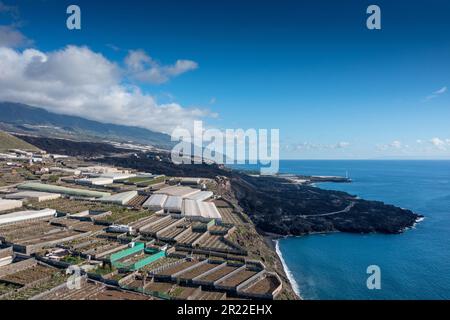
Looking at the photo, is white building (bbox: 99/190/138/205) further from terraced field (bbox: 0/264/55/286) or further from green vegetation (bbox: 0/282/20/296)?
green vegetation (bbox: 0/282/20/296)

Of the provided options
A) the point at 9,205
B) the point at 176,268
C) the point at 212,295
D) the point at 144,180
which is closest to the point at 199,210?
the point at 176,268

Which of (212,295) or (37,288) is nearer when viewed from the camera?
(37,288)

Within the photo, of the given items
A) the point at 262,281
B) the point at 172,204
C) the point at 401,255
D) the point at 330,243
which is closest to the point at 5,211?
the point at 172,204

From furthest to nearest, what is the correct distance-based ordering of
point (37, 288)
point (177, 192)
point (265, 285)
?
point (177, 192)
point (265, 285)
point (37, 288)

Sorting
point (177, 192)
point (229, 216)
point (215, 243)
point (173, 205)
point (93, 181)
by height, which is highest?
point (93, 181)

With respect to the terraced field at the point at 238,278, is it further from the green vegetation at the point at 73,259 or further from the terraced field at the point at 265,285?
the green vegetation at the point at 73,259

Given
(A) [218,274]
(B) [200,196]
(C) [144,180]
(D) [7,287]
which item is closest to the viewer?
(D) [7,287]

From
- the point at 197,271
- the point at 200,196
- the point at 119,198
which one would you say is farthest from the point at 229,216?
the point at 197,271

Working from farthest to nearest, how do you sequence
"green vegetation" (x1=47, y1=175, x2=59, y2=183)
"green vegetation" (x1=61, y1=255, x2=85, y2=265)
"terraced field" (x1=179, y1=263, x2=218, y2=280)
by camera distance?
"green vegetation" (x1=47, y1=175, x2=59, y2=183)
"green vegetation" (x1=61, y1=255, x2=85, y2=265)
"terraced field" (x1=179, y1=263, x2=218, y2=280)

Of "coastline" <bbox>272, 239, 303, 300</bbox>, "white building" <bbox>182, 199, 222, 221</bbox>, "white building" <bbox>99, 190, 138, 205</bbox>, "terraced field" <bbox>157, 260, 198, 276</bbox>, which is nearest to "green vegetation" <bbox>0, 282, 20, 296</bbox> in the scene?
"terraced field" <bbox>157, 260, 198, 276</bbox>

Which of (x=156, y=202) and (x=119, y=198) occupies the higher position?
(x=119, y=198)

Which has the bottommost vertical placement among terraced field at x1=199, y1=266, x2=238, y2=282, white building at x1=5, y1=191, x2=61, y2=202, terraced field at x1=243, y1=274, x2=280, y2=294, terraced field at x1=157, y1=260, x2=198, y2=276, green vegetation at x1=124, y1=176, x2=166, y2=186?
terraced field at x1=243, y1=274, x2=280, y2=294

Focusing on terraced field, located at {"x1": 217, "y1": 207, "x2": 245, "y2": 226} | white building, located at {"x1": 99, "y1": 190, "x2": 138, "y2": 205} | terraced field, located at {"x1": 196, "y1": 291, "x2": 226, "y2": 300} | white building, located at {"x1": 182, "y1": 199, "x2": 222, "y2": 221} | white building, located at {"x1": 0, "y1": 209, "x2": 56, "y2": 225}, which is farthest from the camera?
white building, located at {"x1": 99, "y1": 190, "x2": 138, "y2": 205}

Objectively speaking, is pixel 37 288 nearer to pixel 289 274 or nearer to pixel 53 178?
pixel 289 274
